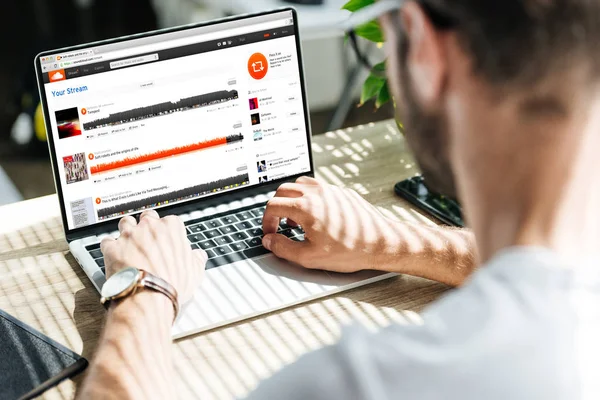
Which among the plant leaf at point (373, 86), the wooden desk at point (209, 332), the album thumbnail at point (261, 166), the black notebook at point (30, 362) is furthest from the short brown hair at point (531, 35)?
the plant leaf at point (373, 86)

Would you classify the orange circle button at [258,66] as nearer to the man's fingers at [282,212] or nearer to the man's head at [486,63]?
the man's fingers at [282,212]

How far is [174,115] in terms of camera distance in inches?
50.3

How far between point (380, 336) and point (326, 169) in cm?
99

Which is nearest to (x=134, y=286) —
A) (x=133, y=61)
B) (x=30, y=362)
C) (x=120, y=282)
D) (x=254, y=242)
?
(x=120, y=282)

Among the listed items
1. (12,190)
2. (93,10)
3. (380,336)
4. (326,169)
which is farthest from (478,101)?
(93,10)

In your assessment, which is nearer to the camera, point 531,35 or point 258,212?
point 531,35

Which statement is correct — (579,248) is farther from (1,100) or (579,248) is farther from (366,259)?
(1,100)

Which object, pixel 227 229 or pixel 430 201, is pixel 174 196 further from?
pixel 430 201

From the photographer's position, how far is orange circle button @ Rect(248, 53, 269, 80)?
51.9 inches

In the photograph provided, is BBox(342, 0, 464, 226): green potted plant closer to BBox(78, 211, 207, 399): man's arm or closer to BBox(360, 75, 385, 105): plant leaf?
BBox(360, 75, 385, 105): plant leaf

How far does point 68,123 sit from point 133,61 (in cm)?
14

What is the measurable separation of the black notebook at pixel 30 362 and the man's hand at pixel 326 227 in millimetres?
348

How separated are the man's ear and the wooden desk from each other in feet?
0.98

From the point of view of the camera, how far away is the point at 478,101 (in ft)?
2.09
